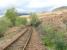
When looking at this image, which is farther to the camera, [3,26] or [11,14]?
[11,14]

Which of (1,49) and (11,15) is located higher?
(1,49)

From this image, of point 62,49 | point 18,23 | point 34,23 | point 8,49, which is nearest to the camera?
point 62,49

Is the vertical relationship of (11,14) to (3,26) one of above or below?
below

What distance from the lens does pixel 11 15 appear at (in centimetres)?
7950

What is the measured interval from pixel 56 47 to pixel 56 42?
419 mm

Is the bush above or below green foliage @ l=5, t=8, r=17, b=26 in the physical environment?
above

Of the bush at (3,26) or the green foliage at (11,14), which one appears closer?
the bush at (3,26)

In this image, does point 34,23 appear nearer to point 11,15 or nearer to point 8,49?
point 11,15

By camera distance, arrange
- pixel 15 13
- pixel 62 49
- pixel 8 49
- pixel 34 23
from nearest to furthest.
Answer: pixel 62 49
pixel 8 49
pixel 34 23
pixel 15 13

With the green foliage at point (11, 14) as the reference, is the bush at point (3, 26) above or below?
above

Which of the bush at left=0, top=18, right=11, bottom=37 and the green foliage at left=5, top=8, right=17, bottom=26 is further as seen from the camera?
the green foliage at left=5, top=8, right=17, bottom=26

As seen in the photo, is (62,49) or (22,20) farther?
(22,20)

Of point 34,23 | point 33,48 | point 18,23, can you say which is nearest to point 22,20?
point 18,23

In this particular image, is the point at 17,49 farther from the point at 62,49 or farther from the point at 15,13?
the point at 15,13
